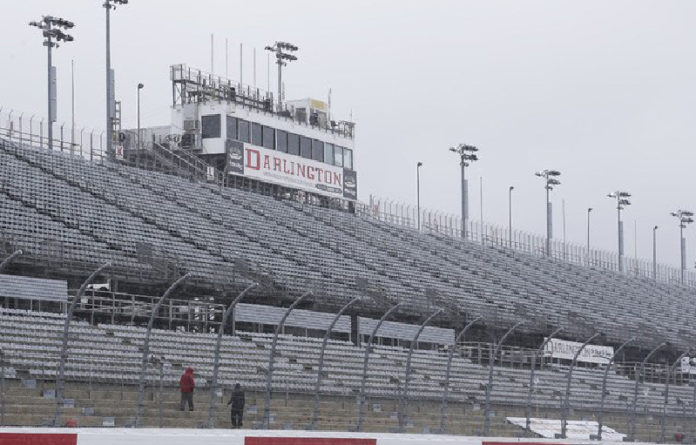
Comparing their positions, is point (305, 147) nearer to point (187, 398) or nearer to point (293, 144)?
point (293, 144)

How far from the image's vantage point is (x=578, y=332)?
49.6 meters

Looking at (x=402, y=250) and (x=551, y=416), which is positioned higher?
(x=402, y=250)

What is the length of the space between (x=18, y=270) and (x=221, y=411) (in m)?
8.40

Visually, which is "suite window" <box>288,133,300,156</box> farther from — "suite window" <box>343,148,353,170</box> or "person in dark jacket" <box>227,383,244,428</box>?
"person in dark jacket" <box>227,383,244,428</box>

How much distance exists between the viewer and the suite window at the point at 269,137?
174 ft

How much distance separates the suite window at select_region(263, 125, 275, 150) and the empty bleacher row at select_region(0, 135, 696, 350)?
9.24 ft

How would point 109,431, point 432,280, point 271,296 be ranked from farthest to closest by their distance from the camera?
1. point 432,280
2. point 271,296
3. point 109,431

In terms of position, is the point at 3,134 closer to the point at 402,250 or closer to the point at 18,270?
the point at 18,270

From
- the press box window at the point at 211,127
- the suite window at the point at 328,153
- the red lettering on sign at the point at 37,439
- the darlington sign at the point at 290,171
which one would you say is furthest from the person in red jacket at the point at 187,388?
the suite window at the point at 328,153

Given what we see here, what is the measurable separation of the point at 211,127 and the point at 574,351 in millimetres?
15092

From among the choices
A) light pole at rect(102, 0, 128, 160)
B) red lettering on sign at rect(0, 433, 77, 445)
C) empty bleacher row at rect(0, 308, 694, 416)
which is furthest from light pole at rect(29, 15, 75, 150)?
red lettering on sign at rect(0, 433, 77, 445)

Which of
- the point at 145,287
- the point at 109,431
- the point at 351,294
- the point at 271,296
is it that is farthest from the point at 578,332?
the point at 109,431

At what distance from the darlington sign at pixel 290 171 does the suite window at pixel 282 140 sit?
0.92 feet

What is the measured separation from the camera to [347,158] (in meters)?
57.8
